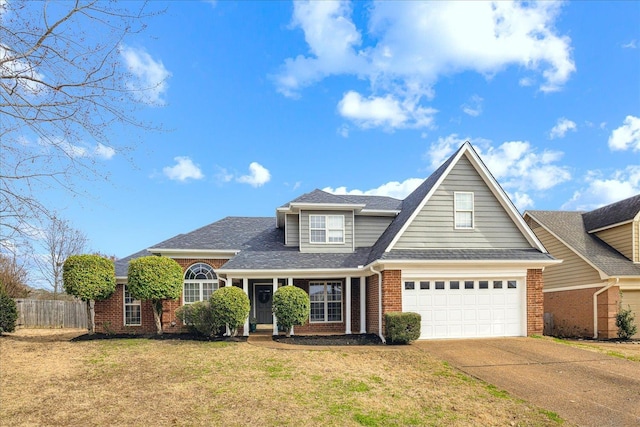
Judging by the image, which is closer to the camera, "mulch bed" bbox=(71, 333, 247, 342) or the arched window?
"mulch bed" bbox=(71, 333, 247, 342)

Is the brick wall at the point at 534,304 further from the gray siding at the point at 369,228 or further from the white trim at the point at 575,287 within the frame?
the gray siding at the point at 369,228

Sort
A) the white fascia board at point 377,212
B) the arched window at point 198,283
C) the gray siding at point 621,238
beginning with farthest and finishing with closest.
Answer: the gray siding at point 621,238 < the white fascia board at point 377,212 < the arched window at point 198,283

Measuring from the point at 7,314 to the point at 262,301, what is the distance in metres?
10.9

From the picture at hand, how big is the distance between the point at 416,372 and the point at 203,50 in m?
9.35

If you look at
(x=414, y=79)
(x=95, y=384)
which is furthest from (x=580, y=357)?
(x=95, y=384)

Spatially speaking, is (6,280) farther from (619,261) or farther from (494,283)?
(619,261)

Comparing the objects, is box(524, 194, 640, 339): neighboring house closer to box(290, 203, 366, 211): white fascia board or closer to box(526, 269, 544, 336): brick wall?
box(526, 269, 544, 336): brick wall

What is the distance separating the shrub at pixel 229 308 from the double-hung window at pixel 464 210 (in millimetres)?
8234

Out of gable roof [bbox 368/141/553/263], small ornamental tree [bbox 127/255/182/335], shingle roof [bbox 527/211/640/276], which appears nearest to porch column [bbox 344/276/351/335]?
gable roof [bbox 368/141/553/263]

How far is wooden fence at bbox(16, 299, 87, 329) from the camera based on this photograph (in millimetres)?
22609

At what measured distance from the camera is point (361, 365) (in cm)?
1060

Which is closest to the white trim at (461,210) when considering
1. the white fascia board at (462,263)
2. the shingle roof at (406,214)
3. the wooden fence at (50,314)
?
the shingle roof at (406,214)

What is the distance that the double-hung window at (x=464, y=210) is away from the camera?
15266 mm

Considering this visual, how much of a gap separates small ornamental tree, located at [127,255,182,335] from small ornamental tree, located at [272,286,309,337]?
4067 millimetres
